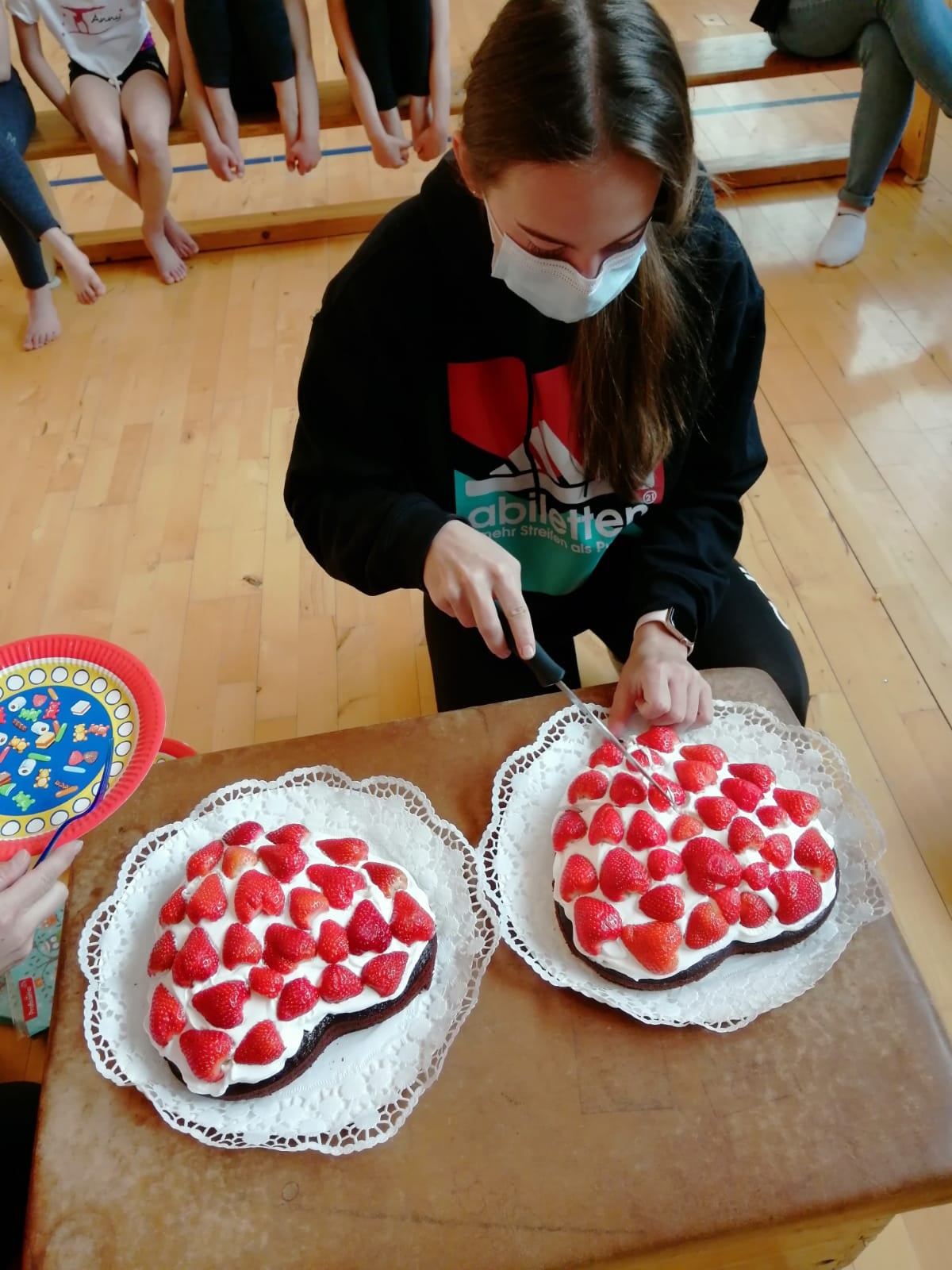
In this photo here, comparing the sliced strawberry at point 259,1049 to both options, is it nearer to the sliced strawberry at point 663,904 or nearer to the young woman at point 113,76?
the sliced strawberry at point 663,904

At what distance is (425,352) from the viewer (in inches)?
42.3

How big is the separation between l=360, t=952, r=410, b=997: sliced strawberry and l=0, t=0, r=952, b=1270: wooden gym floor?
816 millimetres

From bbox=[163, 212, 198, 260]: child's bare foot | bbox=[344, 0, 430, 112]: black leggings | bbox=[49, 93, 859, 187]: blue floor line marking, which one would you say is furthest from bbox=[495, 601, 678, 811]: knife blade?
bbox=[49, 93, 859, 187]: blue floor line marking

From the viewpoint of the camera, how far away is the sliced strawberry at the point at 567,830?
876 millimetres

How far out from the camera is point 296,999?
2.57 ft

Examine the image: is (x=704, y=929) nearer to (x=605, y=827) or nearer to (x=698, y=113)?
(x=605, y=827)

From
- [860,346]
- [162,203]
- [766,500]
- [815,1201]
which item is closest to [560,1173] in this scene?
[815,1201]

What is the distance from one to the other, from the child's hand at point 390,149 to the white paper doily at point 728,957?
222cm

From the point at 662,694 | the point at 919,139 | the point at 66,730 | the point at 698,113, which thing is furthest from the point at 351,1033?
the point at 698,113

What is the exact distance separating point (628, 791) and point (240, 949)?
1.25 feet

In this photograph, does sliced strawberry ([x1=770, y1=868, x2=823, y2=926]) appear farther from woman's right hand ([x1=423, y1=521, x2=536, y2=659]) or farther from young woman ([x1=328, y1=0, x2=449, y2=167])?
young woman ([x1=328, y1=0, x2=449, y2=167])

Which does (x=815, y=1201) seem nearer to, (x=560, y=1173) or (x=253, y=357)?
(x=560, y=1173)

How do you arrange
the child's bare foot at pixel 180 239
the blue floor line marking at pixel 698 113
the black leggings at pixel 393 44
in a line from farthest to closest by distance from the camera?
1. the blue floor line marking at pixel 698 113
2. the child's bare foot at pixel 180 239
3. the black leggings at pixel 393 44

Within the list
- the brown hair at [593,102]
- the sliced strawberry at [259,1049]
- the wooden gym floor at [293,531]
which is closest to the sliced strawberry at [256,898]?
the sliced strawberry at [259,1049]
